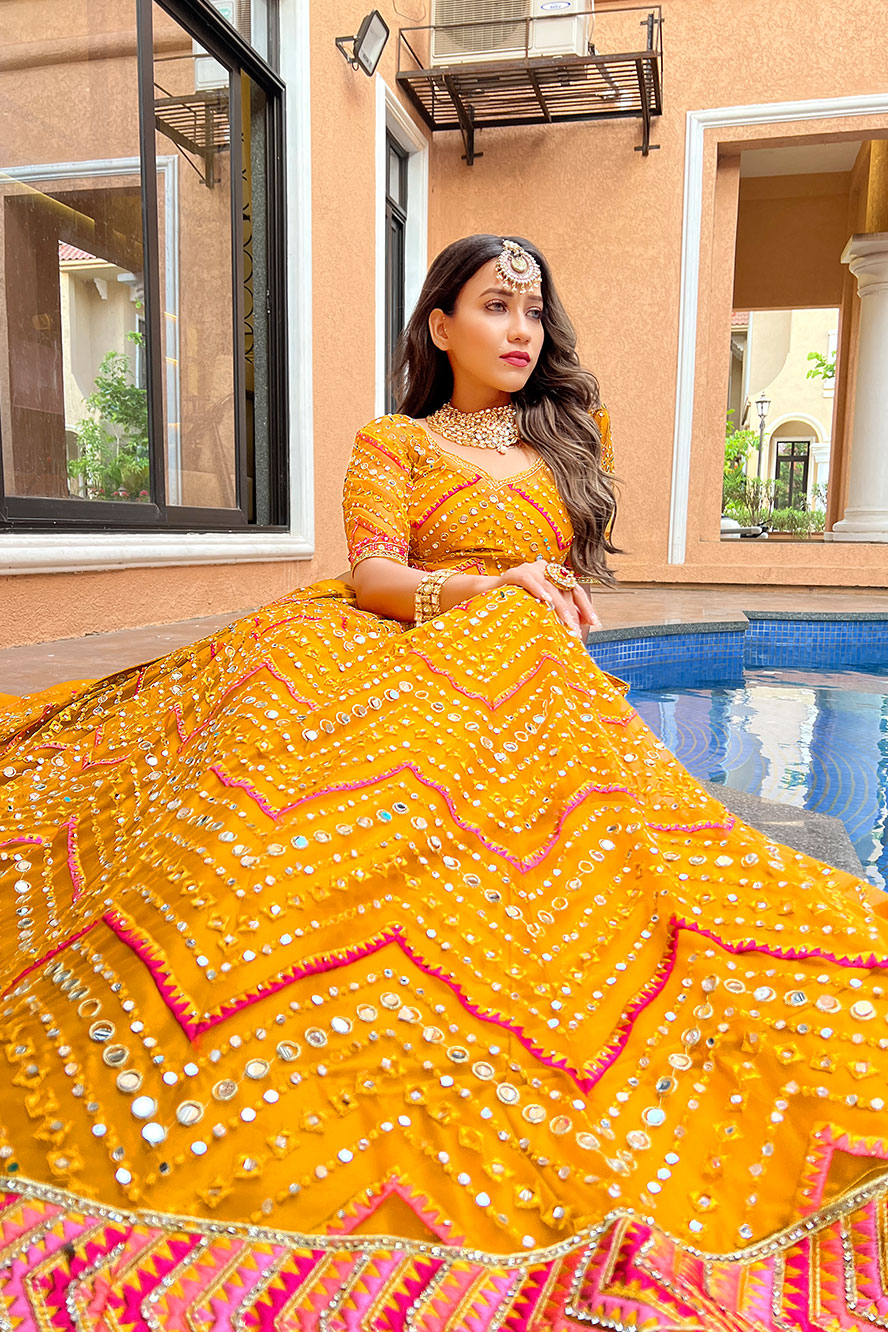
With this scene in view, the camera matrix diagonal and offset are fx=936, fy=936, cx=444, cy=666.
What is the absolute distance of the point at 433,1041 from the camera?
0.84 metres

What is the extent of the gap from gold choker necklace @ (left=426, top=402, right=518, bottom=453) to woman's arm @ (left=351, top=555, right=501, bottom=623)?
39cm

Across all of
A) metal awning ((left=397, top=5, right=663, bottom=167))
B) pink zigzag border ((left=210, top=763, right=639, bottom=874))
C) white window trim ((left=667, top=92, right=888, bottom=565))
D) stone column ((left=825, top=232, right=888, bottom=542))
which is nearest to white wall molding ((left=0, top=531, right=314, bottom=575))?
pink zigzag border ((left=210, top=763, right=639, bottom=874))

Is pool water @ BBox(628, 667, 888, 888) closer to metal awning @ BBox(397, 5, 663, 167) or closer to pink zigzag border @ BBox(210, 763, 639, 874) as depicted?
pink zigzag border @ BBox(210, 763, 639, 874)

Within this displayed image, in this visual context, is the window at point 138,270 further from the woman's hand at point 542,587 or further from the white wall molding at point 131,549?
the woman's hand at point 542,587

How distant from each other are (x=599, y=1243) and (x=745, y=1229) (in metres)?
0.15

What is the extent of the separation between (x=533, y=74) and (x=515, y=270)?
625cm

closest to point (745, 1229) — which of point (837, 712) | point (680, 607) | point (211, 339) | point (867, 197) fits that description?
point (837, 712)

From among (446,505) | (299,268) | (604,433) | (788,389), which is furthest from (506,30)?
(788,389)

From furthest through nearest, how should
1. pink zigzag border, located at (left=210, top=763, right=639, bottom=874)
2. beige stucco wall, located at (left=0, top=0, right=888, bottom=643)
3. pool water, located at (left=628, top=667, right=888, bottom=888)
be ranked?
1. beige stucco wall, located at (left=0, top=0, right=888, bottom=643)
2. pool water, located at (left=628, top=667, right=888, bottom=888)
3. pink zigzag border, located at (left=210, top=763, right=639, bottom=874)

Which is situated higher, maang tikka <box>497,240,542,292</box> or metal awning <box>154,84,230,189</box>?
metal awning <box>154,84,230,189</box>

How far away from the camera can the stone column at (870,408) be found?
866 centimetres

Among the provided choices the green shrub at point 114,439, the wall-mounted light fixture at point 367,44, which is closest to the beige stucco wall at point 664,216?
the wall-mounted light fixture at point 367,44

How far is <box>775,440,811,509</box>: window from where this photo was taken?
97.3 feet

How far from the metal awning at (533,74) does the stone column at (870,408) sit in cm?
261
